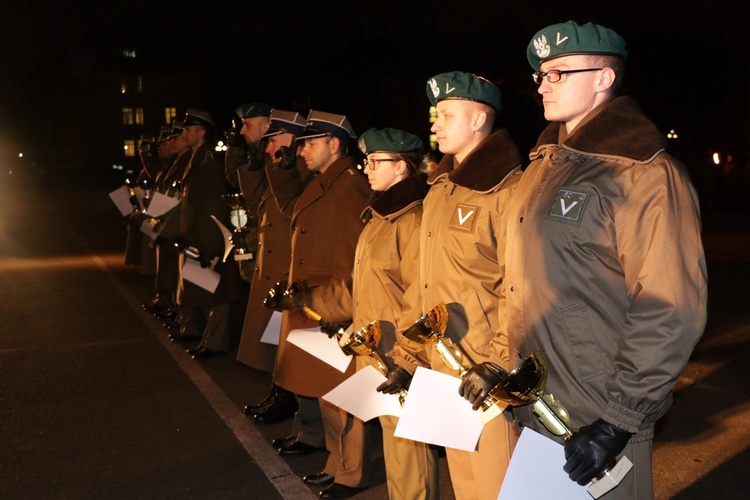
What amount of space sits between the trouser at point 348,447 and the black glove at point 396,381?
131 centimetres

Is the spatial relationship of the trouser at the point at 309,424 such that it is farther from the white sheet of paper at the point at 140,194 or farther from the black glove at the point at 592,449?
the white sheet of paper at the point at 140,194

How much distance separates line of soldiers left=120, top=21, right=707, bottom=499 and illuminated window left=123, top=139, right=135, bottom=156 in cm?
10241

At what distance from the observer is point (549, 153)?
3.09 m

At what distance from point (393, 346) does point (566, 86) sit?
187cm

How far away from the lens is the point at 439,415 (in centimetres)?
353

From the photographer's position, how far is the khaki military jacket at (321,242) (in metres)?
5.63

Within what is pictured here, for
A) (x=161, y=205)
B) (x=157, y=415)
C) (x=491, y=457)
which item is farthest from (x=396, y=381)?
(x=161, y=205)

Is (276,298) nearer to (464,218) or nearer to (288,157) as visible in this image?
(288,157)

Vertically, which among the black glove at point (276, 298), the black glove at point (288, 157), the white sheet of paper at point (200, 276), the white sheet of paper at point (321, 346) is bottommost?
the white sheet of paper at point (200, 276)

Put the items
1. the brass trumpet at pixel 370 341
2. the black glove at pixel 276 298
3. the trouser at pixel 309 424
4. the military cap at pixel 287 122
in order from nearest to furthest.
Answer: the brass trumpet at pixel 370 341 < the black glove at pixel 276 298 < the trouser at pixel 309 424 < the military cap at pixel 287 122

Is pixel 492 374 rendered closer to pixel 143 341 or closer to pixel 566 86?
pixel 566 86

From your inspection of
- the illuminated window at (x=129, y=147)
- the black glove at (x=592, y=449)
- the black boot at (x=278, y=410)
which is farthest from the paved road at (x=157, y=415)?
the illuminated window at (x=129, y=147)

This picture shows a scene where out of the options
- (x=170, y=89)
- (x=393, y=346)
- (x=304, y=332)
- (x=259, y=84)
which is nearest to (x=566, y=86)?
(x=393, y=346)

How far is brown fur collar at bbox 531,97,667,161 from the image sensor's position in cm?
282
